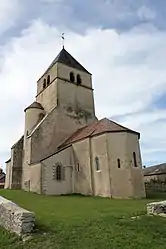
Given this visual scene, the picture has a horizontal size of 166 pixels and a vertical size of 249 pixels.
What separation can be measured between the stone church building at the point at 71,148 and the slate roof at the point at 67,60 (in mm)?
179

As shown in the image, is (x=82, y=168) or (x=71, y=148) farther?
(x=71, y=148)

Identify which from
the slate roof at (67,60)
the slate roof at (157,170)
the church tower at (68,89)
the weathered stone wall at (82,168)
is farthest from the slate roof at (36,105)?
the slate roof at (157,170)

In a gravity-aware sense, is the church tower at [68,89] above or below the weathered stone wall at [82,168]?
above

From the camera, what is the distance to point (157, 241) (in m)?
7.26

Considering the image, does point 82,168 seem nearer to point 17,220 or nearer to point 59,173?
point 59,173

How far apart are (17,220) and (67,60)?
28.1m

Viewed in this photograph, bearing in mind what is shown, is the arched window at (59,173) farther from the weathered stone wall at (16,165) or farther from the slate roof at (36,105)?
the slate roof at (36,105)

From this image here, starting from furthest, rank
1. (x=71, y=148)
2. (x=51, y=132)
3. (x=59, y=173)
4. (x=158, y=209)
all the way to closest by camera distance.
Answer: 1. (x=51, y=132)
2. (x=71, y=148)
3. (x=59, y=173)
4. (x=158, y=209)

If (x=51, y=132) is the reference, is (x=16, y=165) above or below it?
below

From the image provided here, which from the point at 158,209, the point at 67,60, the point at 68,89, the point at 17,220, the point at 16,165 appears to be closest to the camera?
the point at 17,220

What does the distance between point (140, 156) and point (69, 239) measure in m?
16.5

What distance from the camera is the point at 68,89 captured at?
3139cm

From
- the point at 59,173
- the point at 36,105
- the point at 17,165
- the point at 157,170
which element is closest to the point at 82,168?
the point at 59,173

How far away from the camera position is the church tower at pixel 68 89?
30.5 m
